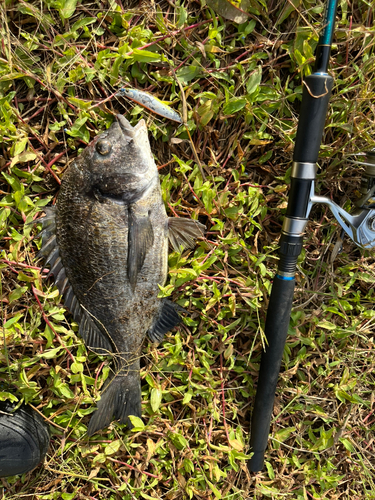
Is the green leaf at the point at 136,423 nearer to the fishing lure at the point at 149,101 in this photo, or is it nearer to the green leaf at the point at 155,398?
the green leaf at the point at 155,398

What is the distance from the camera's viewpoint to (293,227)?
1.80m

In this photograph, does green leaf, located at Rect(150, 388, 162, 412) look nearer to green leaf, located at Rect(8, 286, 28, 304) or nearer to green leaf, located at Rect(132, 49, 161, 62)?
green leaf, located at Rect(8, 286, 28, 304)

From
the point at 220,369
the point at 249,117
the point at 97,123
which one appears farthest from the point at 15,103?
the point at 220,369

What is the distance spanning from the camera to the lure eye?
1626mm

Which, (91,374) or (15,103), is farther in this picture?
(91,374)

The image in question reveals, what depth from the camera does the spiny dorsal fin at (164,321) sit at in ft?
6.52

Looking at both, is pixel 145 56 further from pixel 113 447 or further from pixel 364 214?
pixel 113 447

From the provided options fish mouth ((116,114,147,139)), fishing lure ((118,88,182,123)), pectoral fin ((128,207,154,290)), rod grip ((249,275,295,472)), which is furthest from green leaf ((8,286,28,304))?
rod grip ((249,275,295,472))

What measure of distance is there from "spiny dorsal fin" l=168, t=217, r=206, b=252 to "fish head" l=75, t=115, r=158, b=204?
11.6 inches

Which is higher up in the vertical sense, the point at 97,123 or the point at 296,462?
the point at 97,123

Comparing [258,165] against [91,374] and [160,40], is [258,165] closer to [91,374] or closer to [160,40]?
[160,40]

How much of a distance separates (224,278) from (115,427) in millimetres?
1166

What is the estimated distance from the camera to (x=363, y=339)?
2.25 metres

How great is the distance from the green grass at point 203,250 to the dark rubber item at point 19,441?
0.09 metres
